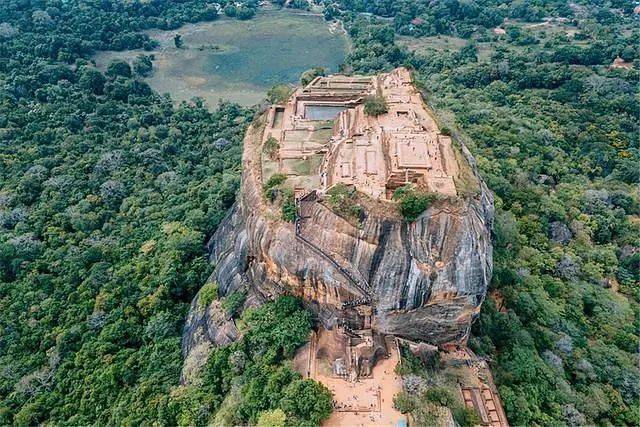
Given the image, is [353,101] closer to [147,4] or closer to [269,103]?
[269,103]

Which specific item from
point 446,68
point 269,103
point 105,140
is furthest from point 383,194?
point 446,68

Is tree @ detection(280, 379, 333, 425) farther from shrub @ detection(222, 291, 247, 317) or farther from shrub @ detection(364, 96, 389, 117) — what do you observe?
shrub @ detection(364, 96, 389, 117)

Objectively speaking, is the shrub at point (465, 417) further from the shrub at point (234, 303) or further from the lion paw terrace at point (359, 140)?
the shrub at point (234, 303)

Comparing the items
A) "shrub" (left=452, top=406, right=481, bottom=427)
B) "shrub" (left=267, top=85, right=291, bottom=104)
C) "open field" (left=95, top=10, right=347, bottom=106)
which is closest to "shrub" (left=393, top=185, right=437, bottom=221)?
"shrub" (left=452, top=406, right=481, bottom=427)

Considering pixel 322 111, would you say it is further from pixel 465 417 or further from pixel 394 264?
pixel 465 417

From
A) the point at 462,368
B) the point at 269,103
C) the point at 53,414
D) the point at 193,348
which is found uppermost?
the point at 269,103
